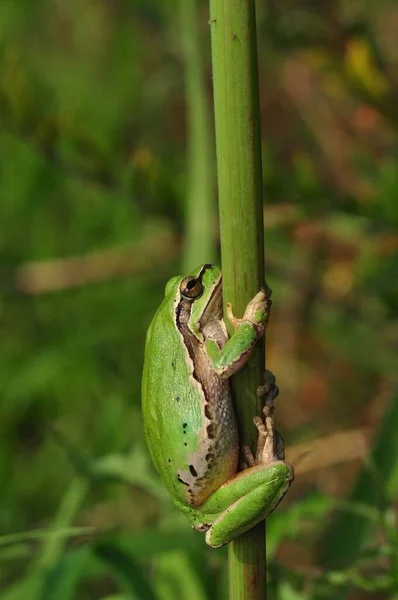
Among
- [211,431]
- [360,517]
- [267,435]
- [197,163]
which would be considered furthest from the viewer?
[197,163]

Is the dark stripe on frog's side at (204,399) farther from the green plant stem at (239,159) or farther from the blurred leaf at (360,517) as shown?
the blurred leaf at (360,517)

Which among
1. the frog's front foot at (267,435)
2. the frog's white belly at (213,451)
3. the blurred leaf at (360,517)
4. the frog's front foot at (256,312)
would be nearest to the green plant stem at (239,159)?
the frog's front foot at (256,312)

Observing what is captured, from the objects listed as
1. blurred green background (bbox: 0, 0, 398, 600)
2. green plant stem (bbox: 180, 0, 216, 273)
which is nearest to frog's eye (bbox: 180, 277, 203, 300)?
blurred green background (bbox: 0, 0, 398, 600)

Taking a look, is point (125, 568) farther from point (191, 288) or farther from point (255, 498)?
point (191, 288)

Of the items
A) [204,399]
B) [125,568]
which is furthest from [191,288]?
[125,568]

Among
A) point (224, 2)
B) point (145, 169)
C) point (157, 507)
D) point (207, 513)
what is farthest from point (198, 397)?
point (157, 507)

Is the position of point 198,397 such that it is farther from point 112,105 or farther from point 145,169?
point 112,105

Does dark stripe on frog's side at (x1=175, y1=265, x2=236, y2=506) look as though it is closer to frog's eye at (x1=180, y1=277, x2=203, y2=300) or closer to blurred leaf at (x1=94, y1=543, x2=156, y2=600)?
frog's eye at (x1=180, y1=277, x2=203, y2=300)
